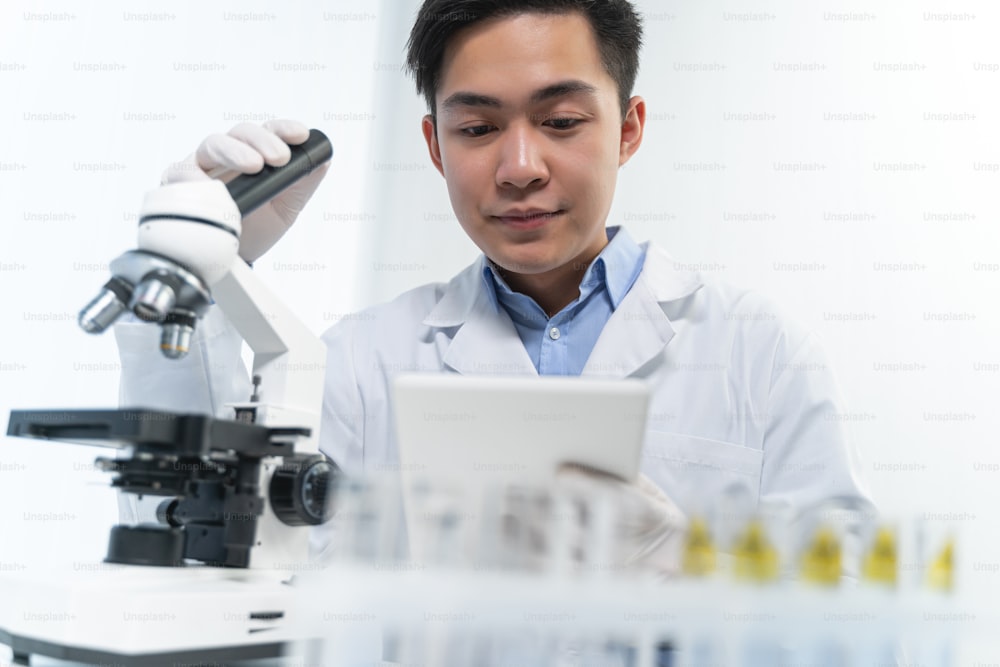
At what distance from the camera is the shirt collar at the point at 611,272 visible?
1506 millimetres

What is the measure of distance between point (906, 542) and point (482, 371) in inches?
33.6

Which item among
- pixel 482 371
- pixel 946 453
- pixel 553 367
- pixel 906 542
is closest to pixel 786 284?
pixel 946 453

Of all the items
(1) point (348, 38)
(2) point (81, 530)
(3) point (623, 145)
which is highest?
(1) point (348, 38)

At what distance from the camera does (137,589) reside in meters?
0.77

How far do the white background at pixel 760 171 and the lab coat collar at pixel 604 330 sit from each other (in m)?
0.49

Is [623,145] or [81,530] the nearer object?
[623,145]

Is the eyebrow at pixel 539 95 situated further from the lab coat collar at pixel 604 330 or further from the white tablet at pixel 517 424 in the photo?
the white tablet at pixel 517 424

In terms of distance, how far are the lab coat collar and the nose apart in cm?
30

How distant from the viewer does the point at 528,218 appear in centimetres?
133

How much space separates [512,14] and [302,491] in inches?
34.0

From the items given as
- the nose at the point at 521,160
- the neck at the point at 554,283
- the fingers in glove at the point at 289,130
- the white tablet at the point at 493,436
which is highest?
the nose at the point at 521,160

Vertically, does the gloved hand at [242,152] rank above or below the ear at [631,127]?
below

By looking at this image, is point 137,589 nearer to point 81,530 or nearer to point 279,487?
point 279,487

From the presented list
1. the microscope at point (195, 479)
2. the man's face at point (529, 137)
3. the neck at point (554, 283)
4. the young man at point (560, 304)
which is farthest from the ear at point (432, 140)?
the microscope at point (195, 479)
